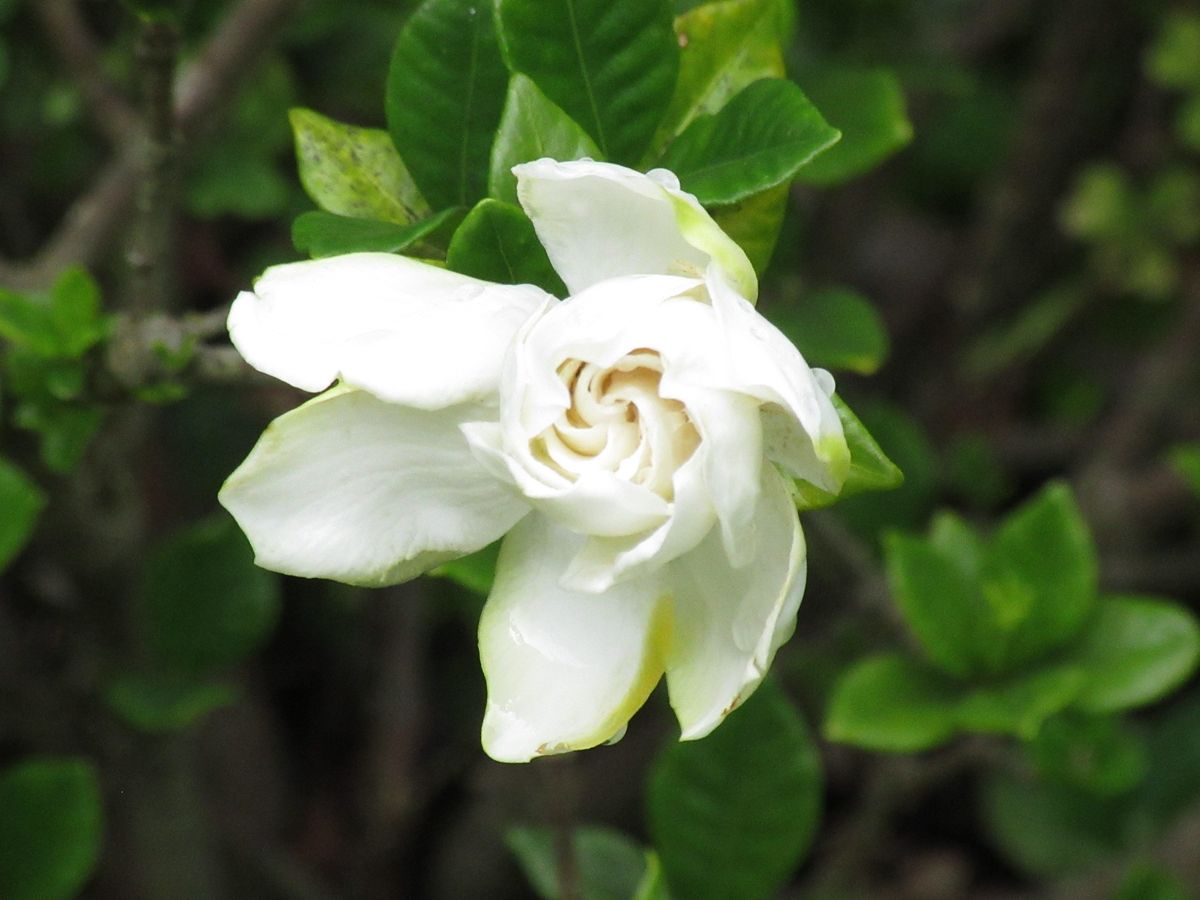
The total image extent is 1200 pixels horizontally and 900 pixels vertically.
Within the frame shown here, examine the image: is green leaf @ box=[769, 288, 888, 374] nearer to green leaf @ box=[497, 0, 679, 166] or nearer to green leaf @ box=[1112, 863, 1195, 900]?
green leaf @ box=[497, 0, 679, 166]

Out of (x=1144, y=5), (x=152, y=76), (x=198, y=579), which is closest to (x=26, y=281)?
(x=198, y=579)

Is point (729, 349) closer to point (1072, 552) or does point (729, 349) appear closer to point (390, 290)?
point (390, 290)

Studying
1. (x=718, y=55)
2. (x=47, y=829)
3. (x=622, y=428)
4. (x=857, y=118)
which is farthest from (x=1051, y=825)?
(x=622, y=428)

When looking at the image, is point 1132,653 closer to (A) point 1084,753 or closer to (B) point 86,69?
(A) point 1084,753

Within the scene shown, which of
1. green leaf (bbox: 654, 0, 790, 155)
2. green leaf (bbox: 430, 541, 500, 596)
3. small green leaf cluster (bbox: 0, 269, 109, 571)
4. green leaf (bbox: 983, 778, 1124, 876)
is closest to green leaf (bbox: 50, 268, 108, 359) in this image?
small green leaf cluster (bbox: 0, 269, 109, 571)

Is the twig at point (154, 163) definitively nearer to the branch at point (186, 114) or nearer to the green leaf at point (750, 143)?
the branch at point (186, 114)

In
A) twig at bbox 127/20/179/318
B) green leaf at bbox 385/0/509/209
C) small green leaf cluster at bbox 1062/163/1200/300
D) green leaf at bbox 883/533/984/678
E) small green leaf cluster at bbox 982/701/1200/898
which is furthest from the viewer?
small green leaf cluster at bbox 1062/163/1200/300

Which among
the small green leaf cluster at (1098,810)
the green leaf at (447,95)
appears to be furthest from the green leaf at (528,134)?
the small green leaf cluster at (1098,810)
